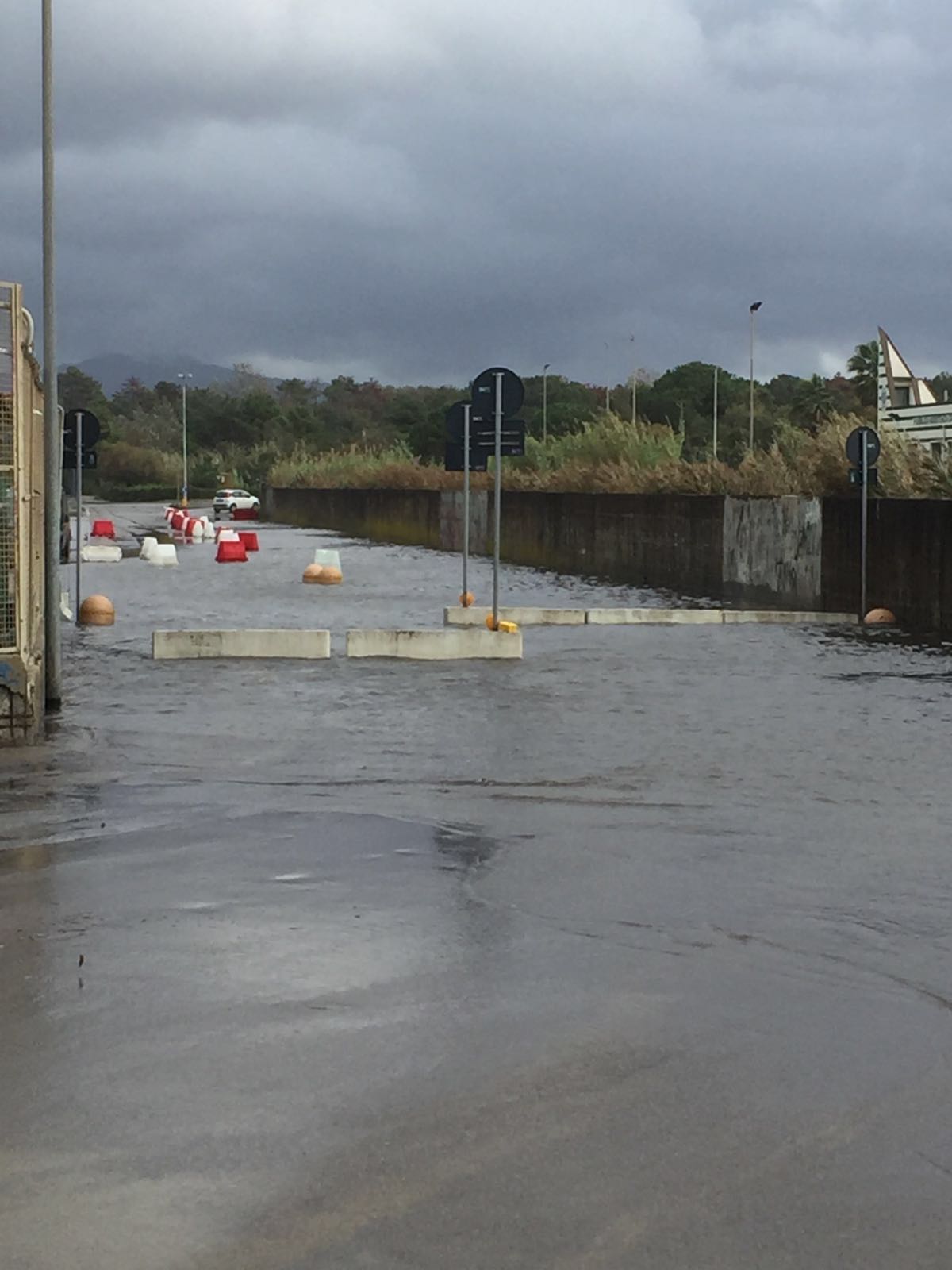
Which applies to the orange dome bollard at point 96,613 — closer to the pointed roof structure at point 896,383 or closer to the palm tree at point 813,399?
the pointed roof structure at point 896,383

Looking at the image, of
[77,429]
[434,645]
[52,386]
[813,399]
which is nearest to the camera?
[52,386]

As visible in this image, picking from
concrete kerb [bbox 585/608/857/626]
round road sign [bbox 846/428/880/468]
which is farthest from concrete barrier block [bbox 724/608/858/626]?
round road sign [bbox 846/428/880/468]

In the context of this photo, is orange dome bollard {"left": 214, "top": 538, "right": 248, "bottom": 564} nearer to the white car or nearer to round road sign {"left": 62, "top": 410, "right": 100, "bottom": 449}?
round road sign {"left": 62, "top": 410, "right": 100, "bottom": 449}

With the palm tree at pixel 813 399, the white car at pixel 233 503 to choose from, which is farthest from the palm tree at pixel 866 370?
the white car at pixel 233 503

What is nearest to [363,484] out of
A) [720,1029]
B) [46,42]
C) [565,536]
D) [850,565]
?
[565,536]

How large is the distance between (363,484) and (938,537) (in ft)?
153

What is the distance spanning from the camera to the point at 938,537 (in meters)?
22.7

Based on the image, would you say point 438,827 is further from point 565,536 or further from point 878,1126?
point 565,536

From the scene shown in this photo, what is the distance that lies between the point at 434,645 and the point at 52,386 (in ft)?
16.8

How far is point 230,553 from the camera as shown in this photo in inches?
1487

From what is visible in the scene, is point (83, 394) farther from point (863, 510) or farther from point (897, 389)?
point (863, 510)

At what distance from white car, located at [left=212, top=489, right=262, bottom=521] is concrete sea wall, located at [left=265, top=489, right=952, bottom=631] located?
35855 millimetres

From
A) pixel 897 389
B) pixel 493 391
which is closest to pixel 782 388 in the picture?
pixel 897 389

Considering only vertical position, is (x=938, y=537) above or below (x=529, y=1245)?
above
